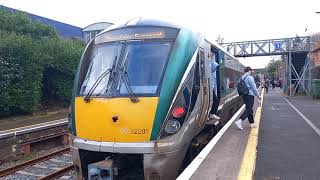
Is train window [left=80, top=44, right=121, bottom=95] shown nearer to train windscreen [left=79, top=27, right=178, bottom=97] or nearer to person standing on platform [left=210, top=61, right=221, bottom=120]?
train windscreen [left=79, top=27, right=178, bottom=97]

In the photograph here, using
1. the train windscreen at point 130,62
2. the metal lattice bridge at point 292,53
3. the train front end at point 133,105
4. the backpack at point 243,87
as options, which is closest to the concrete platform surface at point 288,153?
the backpack at point 243,87

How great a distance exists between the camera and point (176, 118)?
7191 mm

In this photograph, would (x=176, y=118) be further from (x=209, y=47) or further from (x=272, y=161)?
(x=209, y=47)

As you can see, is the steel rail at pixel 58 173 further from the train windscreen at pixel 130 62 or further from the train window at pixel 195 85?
the train window at pixel 195 85

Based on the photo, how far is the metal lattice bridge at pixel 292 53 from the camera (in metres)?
38.8

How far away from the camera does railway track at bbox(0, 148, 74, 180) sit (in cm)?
995

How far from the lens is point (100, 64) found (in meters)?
8.04

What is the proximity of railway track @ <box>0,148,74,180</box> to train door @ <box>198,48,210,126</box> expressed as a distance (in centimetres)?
338

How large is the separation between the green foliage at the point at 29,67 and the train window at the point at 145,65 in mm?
14782

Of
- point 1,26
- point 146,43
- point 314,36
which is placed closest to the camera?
point 146,43

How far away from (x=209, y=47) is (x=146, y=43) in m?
2.46

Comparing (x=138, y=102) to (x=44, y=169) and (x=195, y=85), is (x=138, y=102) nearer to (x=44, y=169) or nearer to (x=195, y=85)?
(x=195, y=85)

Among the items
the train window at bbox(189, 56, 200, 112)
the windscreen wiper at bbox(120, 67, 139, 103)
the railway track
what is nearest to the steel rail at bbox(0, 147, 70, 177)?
the railway track

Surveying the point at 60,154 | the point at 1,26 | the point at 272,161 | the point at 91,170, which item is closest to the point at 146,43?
the point at 91,170
